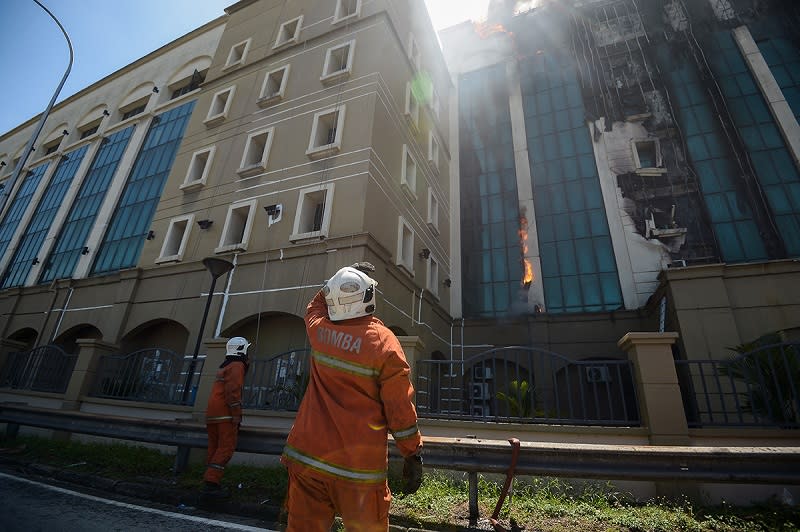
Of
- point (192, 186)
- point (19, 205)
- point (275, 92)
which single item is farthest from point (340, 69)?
point (19, 205)

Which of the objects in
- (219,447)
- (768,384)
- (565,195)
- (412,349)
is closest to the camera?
(219,447)

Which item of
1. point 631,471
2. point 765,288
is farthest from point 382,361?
point 765,288

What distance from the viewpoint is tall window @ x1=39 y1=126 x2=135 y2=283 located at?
18109 mm

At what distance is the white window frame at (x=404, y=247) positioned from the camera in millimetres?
12594

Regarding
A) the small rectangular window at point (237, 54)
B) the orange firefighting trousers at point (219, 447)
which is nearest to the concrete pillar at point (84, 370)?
the orange firefighting trousers at point (219, 447)

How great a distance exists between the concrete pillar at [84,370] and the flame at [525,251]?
48.0 ft

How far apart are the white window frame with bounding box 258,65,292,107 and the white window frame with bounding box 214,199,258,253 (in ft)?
16.0

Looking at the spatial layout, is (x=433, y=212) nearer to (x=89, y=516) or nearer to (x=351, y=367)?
(x=351, y=367)

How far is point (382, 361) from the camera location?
2652mm

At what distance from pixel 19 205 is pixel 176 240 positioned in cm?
1833

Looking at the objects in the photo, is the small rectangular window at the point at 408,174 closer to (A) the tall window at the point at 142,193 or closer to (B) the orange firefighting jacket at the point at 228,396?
(B) the orange firefighting jacket at the point at 228,396

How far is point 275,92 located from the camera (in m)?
15.7

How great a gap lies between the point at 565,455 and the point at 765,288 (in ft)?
36.4

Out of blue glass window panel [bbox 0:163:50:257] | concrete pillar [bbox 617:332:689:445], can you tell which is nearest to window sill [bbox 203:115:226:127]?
blue glass window panel [bbox 0:163:50:257]
